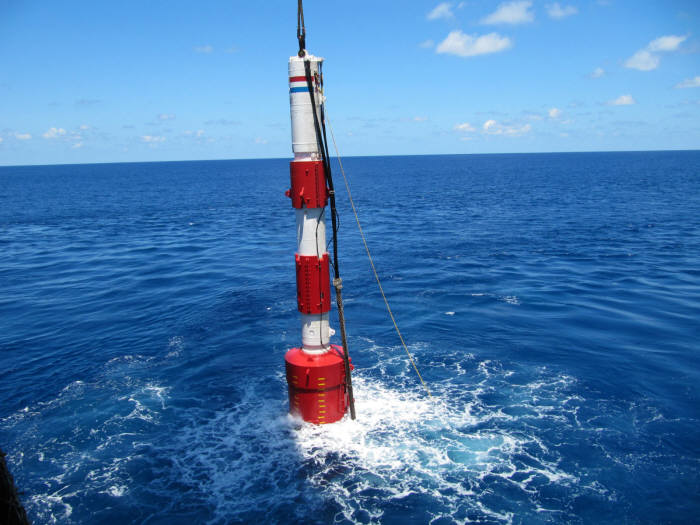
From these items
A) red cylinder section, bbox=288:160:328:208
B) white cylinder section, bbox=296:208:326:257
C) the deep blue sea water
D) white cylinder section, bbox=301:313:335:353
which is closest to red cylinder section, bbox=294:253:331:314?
white cylinder section, bbox=296:208:326:257

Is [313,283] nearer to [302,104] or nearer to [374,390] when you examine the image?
[302,104]

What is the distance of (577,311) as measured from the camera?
106 ft

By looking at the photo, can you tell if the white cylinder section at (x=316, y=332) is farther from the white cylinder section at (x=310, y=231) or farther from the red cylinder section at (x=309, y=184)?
the red cylinder section at (x=309, y=184)

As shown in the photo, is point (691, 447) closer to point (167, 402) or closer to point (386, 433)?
point (386, 433)

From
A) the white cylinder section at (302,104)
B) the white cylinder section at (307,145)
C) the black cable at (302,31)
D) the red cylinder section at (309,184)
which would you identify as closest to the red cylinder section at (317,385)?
the white cylinder section at (307,145)

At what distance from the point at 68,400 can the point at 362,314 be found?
18.4 m

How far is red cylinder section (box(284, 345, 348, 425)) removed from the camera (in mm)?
19188

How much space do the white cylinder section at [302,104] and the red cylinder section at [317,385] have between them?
28.1 feet

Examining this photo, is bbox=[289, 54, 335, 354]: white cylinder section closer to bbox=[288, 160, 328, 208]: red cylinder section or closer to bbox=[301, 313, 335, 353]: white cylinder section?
bbox=[301, 313, 335, 353]: white cylinder section

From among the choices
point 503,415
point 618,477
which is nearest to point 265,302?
point 503,415

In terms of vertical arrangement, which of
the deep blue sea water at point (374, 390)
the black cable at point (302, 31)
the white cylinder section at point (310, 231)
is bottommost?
the deep blue sea water at point (374, 390)

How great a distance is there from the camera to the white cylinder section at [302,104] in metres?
17.4

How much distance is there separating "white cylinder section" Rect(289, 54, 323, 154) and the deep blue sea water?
1187 centimetres

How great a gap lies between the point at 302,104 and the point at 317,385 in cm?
1122
